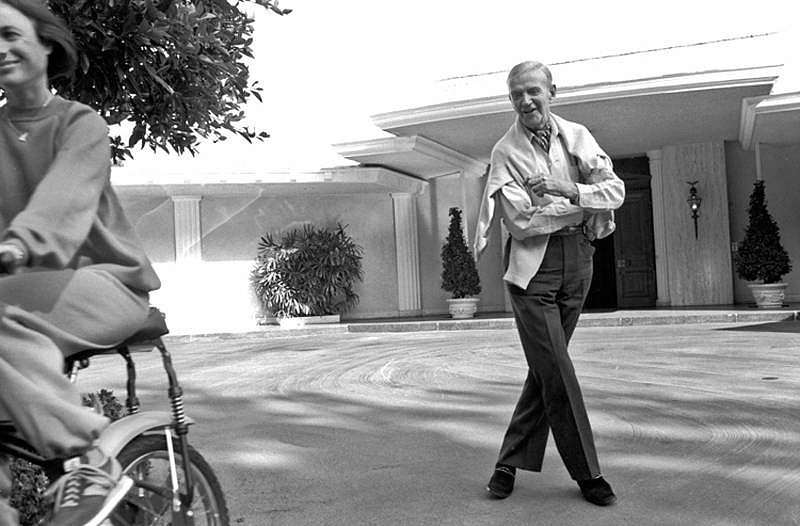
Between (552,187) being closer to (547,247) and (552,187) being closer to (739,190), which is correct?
(547,247)

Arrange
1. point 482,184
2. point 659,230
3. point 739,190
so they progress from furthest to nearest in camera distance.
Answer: point 482,184
point 659,230
point 739,190

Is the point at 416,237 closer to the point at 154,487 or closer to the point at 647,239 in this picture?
the point at 647,239

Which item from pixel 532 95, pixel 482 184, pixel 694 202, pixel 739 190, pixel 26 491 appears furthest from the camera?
pixel 482 184

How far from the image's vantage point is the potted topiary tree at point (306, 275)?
17656mm

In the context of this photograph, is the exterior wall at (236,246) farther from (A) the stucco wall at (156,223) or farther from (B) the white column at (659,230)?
(B) the white column at (659,230)

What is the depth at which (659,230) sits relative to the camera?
1739cm

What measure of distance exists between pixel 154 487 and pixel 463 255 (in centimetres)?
1504

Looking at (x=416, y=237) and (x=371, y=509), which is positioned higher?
(x=416, y=237)

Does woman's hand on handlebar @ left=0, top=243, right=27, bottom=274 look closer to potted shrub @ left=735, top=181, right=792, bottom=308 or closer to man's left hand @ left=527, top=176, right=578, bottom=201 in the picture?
man's left hand @ left=527, top=176, right=578, bottom=201

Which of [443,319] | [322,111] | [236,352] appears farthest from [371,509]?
[322,111]

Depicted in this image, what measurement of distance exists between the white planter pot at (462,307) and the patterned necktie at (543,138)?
12.8m

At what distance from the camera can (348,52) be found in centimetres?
2002

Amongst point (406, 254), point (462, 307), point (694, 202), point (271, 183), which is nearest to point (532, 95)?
point (462, 307)

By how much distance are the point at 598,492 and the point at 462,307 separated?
42.5 ft
